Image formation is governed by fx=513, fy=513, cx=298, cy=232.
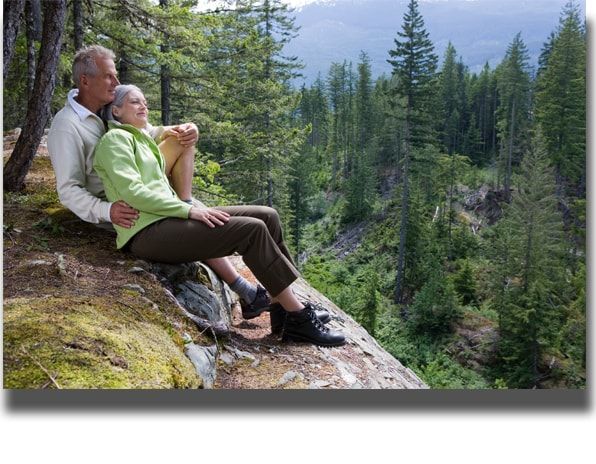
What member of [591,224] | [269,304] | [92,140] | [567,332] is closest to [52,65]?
[92,140]

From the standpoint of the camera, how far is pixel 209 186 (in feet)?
27.7

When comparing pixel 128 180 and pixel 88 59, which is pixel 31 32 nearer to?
pixel 88 59

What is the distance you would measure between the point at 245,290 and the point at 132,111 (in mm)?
1312

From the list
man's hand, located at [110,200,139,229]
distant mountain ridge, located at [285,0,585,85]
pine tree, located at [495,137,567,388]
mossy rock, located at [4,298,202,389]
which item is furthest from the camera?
pine tree, located at [495,137,567,388]

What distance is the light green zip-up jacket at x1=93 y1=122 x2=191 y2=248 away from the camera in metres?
2.86

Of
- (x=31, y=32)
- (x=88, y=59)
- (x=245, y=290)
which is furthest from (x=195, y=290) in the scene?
(x=31, y=32)

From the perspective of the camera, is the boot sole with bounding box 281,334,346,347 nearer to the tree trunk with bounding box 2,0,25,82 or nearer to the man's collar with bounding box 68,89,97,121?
the man's collar with bounding box 68,89,97,121

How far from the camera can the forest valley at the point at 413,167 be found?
484cm

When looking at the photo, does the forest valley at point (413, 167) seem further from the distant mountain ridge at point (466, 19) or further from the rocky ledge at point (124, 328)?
the rocky ledge at point (124, 328)

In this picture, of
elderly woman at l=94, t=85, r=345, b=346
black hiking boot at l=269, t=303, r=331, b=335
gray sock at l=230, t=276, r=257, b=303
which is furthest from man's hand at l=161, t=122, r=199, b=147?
black hiking boot at l=269, t=303, r=331, b=335

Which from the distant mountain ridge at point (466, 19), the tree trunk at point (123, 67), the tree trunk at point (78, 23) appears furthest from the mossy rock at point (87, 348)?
the tree trunk at point (123, 67)

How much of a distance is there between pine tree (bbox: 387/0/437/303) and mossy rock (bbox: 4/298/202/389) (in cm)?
1878

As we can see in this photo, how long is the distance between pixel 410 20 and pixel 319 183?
1847cm

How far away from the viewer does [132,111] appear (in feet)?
10.2
